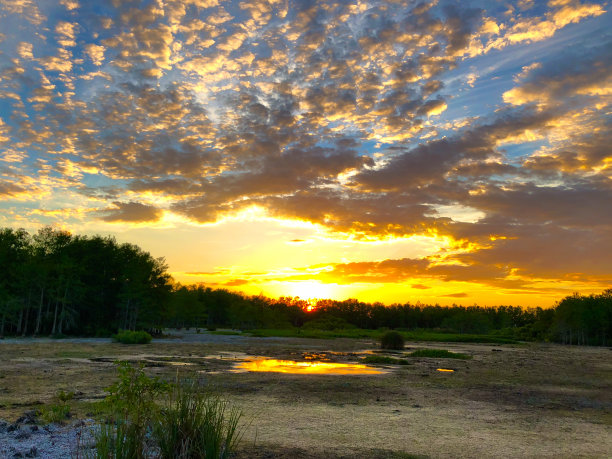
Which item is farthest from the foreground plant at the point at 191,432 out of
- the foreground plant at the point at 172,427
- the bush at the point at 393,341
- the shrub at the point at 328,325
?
the shrub at the point at 328,325

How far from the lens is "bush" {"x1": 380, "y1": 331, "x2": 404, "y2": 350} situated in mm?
52688

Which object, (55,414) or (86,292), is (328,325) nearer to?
(86,292)

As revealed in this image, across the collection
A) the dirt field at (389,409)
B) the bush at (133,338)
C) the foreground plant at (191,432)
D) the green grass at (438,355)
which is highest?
the foreground plant at (191,432)

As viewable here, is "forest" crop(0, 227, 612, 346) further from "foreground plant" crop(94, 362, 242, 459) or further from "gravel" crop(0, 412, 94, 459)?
"foreground plant" crop(94, 362, 242, 459)

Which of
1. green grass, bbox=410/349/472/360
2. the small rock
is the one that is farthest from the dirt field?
green grass, bbox=410/349/472/360

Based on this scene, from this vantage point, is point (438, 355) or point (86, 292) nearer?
point (438, 355)

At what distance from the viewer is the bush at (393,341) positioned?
52.7 meters

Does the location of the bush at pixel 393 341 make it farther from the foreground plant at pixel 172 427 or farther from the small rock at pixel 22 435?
the foreground plant at pixel 172 427

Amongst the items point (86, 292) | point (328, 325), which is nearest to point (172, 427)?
point (86, 292)

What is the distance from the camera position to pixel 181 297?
121 metres

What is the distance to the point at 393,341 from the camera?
53031 mm

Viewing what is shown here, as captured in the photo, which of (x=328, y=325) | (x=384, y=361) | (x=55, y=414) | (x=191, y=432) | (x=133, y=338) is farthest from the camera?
(x=328, y=325)

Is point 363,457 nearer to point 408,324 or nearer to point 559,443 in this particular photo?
point 559,443

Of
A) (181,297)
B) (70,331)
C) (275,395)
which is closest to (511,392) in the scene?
(275,395)
